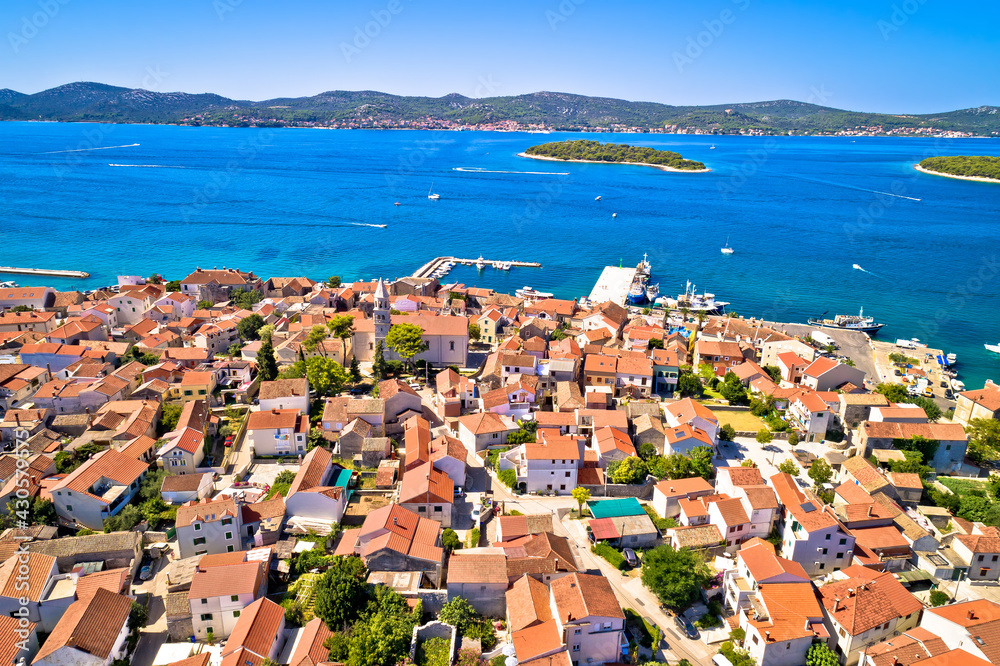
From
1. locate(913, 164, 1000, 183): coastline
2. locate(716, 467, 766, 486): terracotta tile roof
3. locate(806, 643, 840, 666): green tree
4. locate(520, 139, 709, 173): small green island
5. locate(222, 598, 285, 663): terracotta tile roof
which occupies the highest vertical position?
locate(520, 139, 709, 173): small green island

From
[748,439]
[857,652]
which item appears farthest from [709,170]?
[857,652]

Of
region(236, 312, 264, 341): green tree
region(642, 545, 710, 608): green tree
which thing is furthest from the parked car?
region(236, 312, 264, 341): green tree

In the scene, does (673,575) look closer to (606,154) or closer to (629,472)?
(629,472)

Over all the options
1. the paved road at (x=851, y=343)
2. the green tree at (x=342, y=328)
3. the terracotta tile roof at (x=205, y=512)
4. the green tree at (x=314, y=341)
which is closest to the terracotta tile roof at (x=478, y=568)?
the terracotta tile roof at (x=205, y=512)

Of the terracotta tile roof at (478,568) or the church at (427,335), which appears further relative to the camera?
the church at (427,335)

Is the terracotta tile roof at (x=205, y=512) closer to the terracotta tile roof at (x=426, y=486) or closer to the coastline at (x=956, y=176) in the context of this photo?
the terracotta tile roof at (x=426, y=486)

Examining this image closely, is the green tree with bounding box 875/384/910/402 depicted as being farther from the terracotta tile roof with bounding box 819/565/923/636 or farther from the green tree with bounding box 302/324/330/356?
the green tree with bounding box 302/324/330/356
